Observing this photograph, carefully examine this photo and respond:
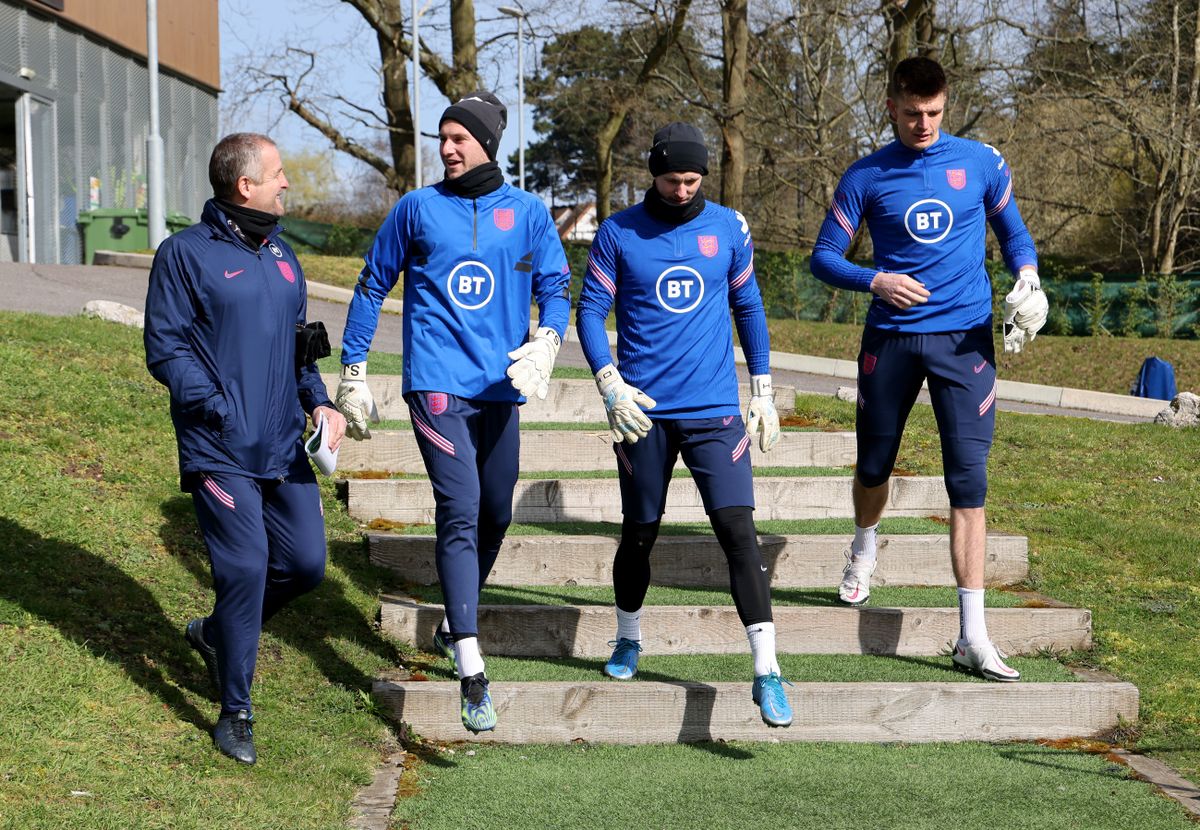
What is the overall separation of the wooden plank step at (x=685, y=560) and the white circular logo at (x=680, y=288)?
172 cm

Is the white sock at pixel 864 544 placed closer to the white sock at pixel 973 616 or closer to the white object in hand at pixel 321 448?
the white sock at pixel 973 616

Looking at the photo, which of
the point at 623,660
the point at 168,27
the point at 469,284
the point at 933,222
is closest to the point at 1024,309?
the point at 933,222

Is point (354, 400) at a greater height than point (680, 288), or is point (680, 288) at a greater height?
point (680, 288)

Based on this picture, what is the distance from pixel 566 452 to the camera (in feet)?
25.8

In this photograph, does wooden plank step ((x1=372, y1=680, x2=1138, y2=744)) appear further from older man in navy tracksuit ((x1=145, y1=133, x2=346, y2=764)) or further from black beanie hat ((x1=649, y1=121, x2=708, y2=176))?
black beanie hat ((x1=649, y1=121, x2=708, y2=176))

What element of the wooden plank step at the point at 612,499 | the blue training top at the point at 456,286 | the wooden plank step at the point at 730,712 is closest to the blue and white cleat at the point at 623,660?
the wooden plank step at the point at 730,712

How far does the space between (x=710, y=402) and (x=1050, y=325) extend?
22683 millimetres

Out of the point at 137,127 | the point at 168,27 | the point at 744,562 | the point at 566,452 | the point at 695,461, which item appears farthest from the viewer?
the point at 168,27

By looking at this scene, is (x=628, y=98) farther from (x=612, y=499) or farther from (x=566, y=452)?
(x=612, y=499)

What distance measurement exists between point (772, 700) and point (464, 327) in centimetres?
173

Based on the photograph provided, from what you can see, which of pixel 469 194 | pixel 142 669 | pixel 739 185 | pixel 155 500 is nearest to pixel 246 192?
pixel 469 194

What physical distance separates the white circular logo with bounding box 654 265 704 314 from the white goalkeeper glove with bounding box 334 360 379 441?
117 centimetres

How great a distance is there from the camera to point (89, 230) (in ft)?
100

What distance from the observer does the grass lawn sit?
3982mm
